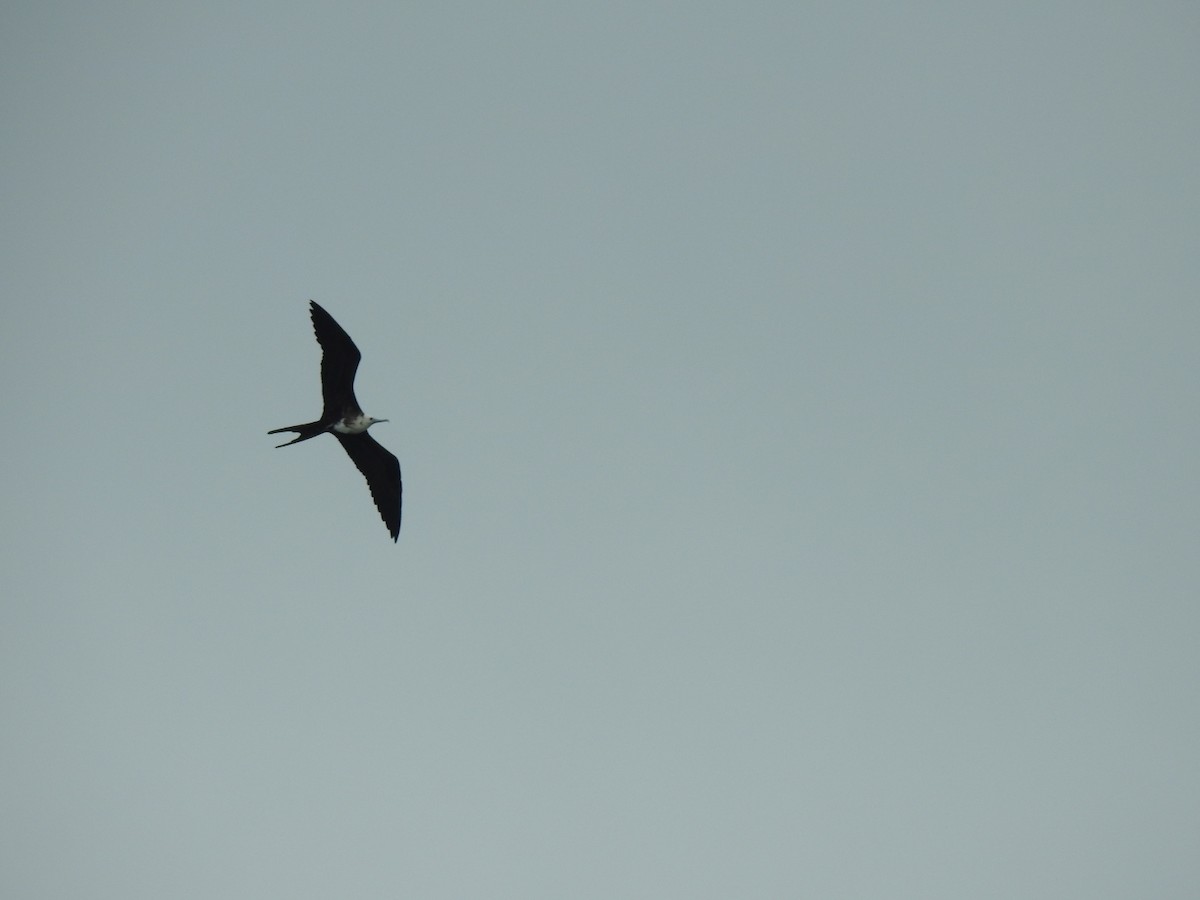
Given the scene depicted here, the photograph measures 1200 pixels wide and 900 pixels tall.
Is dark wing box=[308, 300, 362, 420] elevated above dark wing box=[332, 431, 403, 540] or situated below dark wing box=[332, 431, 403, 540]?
above

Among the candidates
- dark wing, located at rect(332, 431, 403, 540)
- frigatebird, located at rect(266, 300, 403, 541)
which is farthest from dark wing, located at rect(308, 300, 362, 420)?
dark wing, located at rect(332, 431, 403, 540)

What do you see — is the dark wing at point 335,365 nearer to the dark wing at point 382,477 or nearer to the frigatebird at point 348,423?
the frigatebird at point 348,423

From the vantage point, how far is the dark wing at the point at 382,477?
26859 millimetres

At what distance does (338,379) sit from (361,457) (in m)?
2.79

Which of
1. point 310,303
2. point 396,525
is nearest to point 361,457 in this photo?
point 396,525

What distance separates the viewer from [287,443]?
23797 mm

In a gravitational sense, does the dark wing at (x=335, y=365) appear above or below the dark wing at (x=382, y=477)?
above

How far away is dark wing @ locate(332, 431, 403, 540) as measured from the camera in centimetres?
2686

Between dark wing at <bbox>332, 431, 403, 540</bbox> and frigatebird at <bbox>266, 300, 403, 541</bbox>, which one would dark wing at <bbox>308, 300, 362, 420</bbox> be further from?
dark wing at <bbox>332, 431, 403, 540</bbox>

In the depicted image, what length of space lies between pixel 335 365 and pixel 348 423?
5.67 feet

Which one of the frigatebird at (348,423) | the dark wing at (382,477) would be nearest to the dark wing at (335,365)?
the frigatebird at (348,423)

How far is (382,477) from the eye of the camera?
2727 cm

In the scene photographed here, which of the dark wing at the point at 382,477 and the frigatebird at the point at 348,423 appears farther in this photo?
the dark wing at the point at 382,477

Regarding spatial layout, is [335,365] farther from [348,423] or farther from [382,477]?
[382,477]
